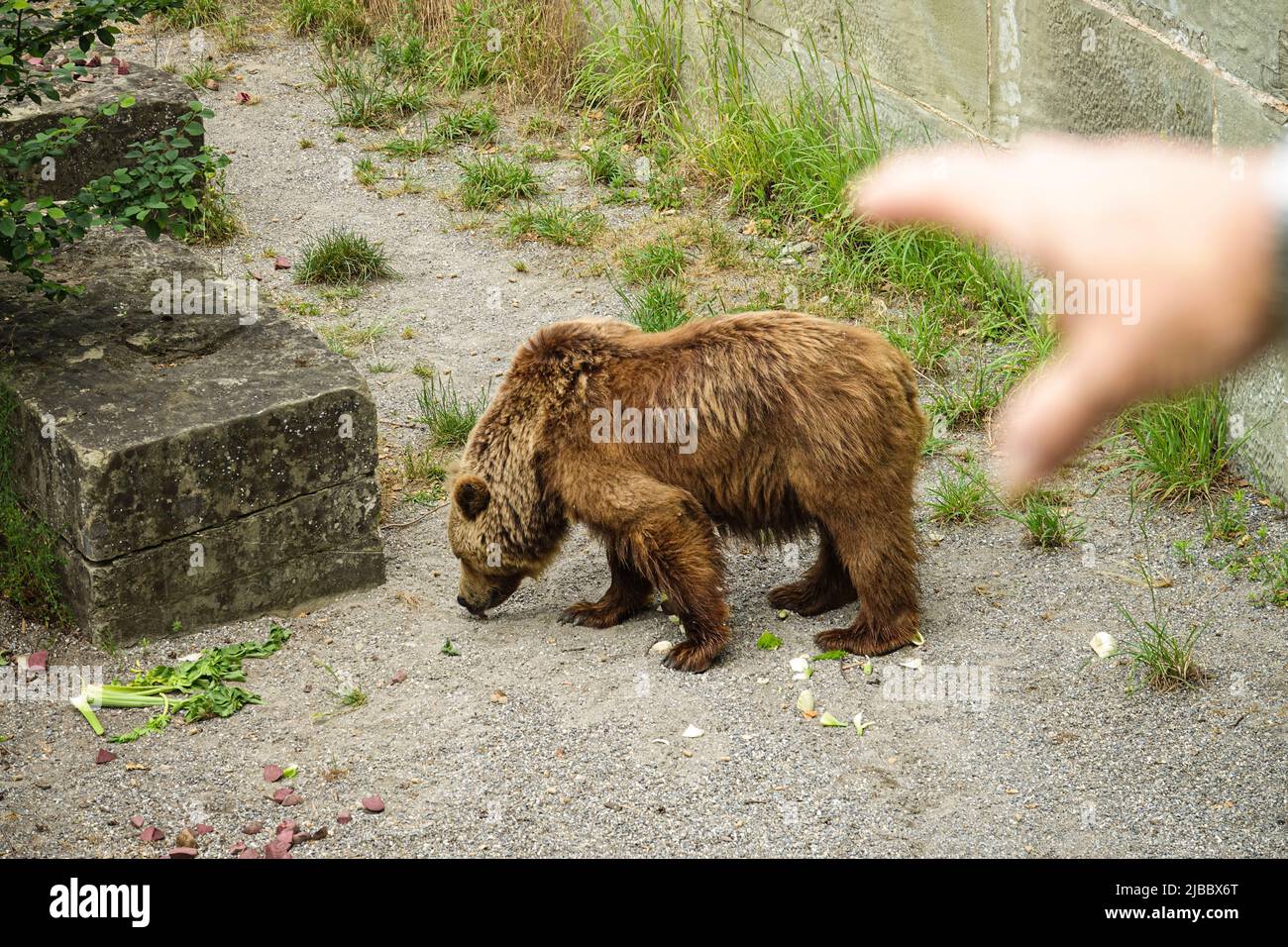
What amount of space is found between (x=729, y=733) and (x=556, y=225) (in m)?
4.95

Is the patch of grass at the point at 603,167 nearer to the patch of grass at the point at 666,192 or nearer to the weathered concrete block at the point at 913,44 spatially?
the patch of grass at the point at 666,192

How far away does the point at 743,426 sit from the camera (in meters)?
4.98

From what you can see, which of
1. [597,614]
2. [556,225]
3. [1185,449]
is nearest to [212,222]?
[556,225]

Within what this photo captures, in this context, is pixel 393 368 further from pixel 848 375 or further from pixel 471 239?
pixel 848 375

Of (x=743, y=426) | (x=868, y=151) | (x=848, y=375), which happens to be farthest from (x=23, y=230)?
(x=868, y=151)

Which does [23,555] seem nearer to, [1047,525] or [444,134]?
[1047,525]

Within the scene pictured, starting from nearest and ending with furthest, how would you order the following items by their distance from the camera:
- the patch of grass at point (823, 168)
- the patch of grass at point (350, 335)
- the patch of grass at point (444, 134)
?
the patch of grass at point (823, 168) → the patch of grass at point (350, 335) → the patch of grass at point (444, 134)

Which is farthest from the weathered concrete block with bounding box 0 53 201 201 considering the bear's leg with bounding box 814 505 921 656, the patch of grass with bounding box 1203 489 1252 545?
the patch of grass with bounding box 1203 489 1252 545

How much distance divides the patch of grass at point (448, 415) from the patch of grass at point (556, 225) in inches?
78.7

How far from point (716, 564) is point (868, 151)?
3.88m

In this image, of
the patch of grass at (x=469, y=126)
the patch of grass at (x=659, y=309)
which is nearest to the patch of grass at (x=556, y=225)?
the patch of grass at (x=659, y=309)

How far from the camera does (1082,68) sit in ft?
21.2

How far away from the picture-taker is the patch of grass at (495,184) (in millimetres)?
9398

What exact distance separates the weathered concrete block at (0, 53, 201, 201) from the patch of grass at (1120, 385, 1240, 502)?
5946 mm
